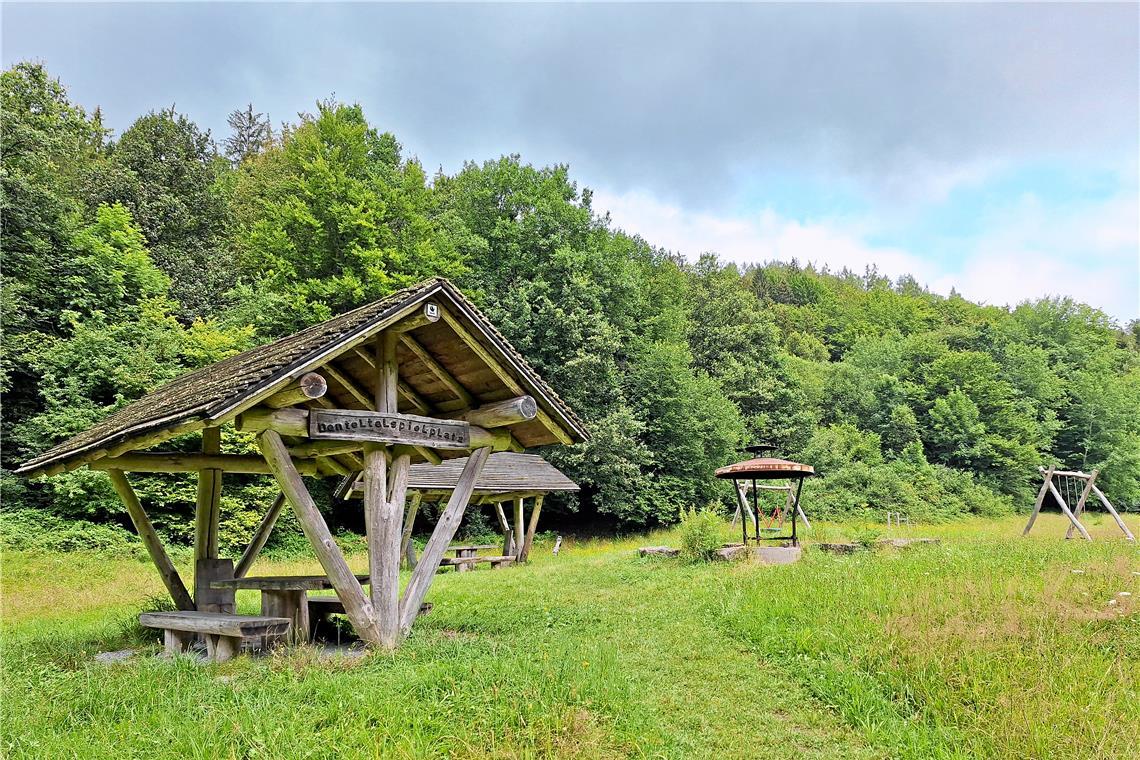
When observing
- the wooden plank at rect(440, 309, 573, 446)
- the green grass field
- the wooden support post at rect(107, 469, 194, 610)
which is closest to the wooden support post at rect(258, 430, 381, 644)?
the green grass field

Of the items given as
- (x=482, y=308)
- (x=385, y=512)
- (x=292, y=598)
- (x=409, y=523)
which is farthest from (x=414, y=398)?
(x=482, y=308)

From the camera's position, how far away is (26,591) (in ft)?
43.9

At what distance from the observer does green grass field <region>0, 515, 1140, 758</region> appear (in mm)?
4473

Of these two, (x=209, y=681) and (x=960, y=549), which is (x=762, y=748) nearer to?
(x=209, y=681)

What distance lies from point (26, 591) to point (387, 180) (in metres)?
20.1

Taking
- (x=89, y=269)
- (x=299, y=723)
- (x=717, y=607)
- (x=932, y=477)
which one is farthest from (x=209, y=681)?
(x=932, y=477)

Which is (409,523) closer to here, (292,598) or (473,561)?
(292,598)

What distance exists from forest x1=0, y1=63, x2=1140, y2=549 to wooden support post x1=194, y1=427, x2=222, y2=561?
11633mm

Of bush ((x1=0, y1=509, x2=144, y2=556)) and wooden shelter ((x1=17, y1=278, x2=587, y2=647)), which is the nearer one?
wooden shelter ((x1=17, y1=278, x2=587, y2=647))

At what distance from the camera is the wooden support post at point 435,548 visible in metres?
7.05

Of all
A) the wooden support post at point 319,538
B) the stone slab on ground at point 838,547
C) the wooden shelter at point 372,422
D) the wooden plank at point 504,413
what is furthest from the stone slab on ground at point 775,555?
the wooden support post at point 319,538

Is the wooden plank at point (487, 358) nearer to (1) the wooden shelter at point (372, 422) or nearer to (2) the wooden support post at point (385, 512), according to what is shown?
(1) the wooden shelter at point (372, 422)

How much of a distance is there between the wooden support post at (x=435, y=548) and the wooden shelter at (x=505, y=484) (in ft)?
30.2

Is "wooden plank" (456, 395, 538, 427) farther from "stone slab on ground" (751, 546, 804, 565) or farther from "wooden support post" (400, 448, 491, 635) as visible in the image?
"stone slab on ground" (751, 546, 804, 565)
